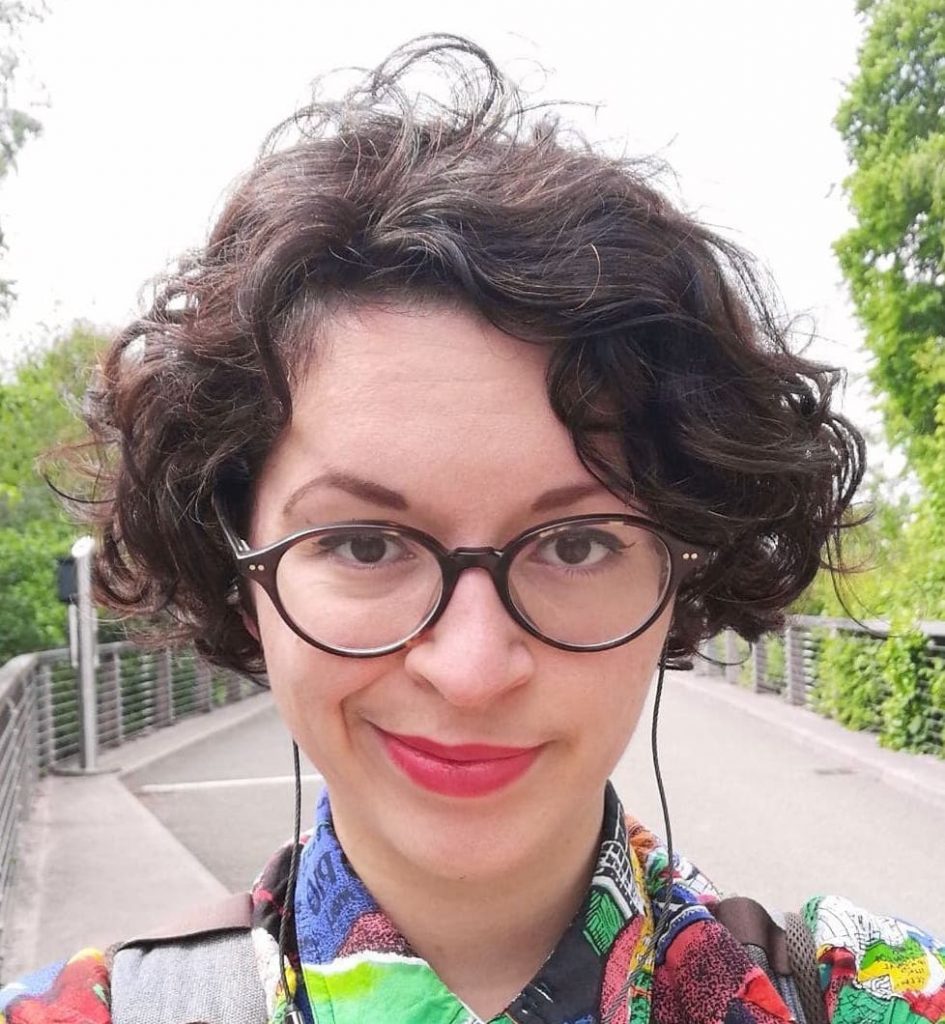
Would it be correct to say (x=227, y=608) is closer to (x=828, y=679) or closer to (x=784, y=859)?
(x=784, y=859)

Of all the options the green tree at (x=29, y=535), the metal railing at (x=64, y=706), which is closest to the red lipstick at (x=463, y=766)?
the metal railing at (x=64, y=706)

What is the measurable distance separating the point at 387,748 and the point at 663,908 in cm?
41

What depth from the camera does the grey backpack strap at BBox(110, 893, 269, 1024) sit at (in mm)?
1214

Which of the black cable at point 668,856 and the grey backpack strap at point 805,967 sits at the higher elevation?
the black cable at point 668,856

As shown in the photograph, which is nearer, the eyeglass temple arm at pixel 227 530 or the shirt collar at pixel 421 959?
the shirt collar at pixel 421 959

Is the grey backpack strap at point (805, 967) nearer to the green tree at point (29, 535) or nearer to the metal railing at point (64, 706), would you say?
the metal railing at point (64, 706)

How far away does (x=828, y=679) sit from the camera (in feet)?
38.7

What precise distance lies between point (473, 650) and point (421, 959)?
36 centimetres

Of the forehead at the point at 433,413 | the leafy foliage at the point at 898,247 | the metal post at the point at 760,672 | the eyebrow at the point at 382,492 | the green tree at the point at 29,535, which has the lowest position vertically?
the metal post at the point at 760,672

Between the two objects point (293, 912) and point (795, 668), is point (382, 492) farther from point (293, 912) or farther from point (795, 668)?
point (795, 668)

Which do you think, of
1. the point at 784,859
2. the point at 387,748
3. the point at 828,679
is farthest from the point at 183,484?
the point at 828,679

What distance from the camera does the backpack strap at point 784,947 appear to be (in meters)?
1.30

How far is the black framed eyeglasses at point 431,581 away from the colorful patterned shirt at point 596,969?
0.32m

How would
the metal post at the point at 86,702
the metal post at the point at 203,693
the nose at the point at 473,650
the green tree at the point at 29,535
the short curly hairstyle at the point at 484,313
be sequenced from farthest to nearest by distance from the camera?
1. the metal post at the point at 203,693
2. the metal post at the point at 86,702
3. the green tree at the point at 29,535
4. the short curly hairstyle at the point at 484,313
5. the nose at the point at 473,650
